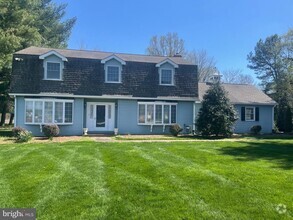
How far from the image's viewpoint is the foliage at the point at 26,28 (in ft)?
83.4

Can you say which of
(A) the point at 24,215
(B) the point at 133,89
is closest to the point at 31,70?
(B) the point at 133,89

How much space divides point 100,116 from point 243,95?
49.0 ft

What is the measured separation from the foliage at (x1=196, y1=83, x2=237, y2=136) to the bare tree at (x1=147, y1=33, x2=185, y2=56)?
26.1m

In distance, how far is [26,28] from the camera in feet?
93.4

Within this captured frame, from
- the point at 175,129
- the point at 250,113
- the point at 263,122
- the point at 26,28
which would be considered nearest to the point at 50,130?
the point at 175,129

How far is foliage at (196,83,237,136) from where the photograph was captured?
21391mm

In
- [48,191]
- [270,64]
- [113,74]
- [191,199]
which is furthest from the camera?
[270,64]

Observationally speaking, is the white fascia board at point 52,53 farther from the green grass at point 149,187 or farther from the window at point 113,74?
the green grass at point 149,187

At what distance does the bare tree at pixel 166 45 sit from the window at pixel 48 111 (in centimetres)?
2862

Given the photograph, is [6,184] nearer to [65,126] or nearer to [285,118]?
[65,126]

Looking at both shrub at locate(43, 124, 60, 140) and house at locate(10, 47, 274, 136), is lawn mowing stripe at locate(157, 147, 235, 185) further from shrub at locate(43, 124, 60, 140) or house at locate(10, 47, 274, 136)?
house at locate(10, 47, 274, 136)

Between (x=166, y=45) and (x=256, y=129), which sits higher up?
(x=166, y=45)

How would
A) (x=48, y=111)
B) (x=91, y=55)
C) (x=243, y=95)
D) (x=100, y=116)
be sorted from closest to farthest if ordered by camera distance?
(x=48, y=111) < (x=100, y=116) < (x=91, y=55) < (x=243, y=95)

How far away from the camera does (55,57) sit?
2180 cm
